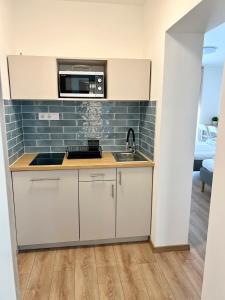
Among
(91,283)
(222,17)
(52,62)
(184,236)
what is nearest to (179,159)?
(184,236)

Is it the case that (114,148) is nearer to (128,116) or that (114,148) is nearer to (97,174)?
(128,116)

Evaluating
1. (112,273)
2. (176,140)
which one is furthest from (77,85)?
(112,273)

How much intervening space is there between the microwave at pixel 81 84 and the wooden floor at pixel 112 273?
164 centimetres

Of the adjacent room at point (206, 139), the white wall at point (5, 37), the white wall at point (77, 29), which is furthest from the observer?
the adjacent room at point (206, 139)

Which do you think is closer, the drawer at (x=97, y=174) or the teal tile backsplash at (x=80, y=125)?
the drawer at (x=97, y=174)

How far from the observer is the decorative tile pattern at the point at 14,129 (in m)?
2.14

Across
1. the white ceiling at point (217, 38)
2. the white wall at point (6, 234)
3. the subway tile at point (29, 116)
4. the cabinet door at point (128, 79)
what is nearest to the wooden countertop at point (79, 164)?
the subway tile at point (29, 116)

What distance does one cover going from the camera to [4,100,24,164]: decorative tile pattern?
2.14m

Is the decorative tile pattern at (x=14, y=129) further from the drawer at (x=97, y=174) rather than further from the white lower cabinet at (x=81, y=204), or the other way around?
the drawer at (x=97, y=174)

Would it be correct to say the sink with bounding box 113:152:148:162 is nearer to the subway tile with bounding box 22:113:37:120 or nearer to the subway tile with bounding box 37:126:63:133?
the subway tile with bounding box 37:126:63:133

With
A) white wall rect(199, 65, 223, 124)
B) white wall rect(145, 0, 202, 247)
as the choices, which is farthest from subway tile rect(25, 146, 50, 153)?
white wall rect(199, 65, 223, 124)

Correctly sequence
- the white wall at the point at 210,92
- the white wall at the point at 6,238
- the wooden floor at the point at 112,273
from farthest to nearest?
the white wall at the point at 210,92, the wooden floor at the point at 112,273, the white wall at the point at 6,238

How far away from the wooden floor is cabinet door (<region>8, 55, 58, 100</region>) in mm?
1637

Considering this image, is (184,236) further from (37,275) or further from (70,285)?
(37,275)
